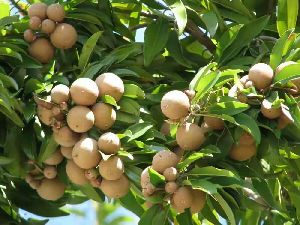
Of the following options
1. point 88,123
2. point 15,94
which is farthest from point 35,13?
point 88,123

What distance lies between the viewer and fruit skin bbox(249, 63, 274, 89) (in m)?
1.75

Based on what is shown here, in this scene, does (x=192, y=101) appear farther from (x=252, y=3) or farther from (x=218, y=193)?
(x=252, y=3)

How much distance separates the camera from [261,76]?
175 cm

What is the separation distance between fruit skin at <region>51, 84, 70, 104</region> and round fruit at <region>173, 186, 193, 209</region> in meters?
0.34

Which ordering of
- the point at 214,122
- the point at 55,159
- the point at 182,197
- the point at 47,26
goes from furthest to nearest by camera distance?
1. the point at 47,26
2. the point at 55,159
3. the point at 214,122
4. the point at 182,197

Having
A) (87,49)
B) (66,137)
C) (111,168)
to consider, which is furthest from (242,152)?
(87,49)

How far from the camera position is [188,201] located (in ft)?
5.55

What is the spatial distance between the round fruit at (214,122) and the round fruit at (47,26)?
514mm

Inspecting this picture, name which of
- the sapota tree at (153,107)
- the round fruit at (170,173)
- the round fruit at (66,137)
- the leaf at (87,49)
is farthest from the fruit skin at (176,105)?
the leaf at (87,49)

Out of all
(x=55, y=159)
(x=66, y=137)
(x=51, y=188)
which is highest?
(x=66, y=137)

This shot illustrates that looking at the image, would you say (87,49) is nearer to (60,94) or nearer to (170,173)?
(60,94)

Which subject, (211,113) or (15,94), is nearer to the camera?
(211,113)

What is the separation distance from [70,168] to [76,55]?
371 millimetres

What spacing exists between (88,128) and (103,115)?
4cm
